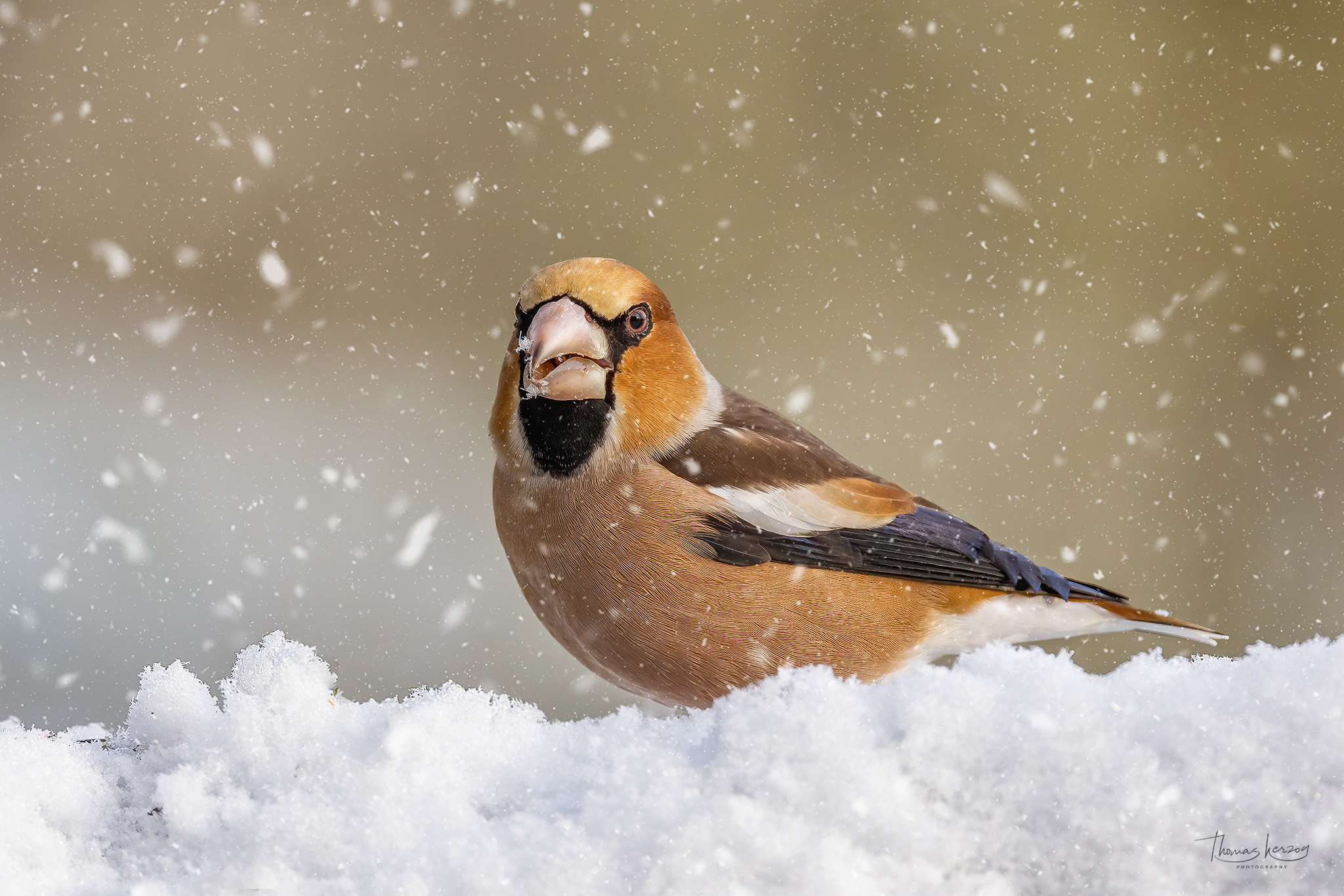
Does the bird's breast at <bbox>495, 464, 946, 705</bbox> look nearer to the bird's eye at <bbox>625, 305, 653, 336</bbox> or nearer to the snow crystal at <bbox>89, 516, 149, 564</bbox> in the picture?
the bird's eye at <bbox>625, 305, 653, 336</bbox>

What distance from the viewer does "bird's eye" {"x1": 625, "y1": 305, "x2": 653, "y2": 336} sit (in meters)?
1.05

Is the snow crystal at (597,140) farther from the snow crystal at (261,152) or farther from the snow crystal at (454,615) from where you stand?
the snow crystal at (454,615)

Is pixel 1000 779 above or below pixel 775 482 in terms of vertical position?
below

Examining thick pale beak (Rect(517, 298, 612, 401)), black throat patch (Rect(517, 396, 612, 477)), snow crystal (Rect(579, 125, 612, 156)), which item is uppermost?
snow crystal (Rect(579, 125, 612, 156))

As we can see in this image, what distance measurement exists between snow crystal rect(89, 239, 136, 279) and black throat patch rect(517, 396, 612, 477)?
1.14 m

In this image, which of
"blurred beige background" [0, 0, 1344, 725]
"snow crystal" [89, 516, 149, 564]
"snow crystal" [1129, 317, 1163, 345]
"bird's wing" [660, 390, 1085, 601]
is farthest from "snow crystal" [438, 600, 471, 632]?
"snow crystal" [1129, 317, 1163, 345]

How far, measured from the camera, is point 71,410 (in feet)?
5.84

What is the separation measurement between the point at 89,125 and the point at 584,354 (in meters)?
1.34

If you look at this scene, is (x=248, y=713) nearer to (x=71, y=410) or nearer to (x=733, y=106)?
(x=71, y=410)

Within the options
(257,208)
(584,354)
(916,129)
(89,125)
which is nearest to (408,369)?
(257,208)

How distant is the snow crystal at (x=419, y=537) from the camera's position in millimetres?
1714
